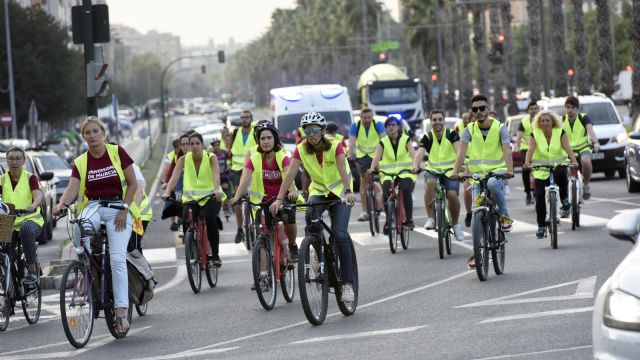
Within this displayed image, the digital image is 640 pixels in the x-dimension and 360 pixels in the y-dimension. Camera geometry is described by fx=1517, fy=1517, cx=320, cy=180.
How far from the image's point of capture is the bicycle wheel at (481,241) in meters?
14.2

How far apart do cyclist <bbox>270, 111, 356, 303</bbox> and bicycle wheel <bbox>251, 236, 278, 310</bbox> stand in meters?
0.72

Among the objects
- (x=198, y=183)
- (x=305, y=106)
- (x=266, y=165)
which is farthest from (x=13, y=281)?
(x=305, y=106)

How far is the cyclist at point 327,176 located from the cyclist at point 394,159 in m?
6.35

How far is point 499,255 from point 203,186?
3359mm

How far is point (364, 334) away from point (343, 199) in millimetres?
1700

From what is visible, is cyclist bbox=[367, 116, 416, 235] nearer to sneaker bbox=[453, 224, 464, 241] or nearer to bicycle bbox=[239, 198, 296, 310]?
sneaker bbox=[453, 224, 464, 241]

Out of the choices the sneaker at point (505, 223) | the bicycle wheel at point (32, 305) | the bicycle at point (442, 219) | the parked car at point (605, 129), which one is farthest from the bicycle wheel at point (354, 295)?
the parked car at point (605, 129)

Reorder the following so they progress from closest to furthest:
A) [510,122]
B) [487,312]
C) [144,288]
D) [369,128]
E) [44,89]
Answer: [487,312] < [144,288] < [369,128] < [510,122] < [44,89]

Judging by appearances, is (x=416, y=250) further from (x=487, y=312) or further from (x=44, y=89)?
(x=44, y=89)

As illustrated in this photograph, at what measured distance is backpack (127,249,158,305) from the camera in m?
12.7

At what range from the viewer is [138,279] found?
1273 centimetres

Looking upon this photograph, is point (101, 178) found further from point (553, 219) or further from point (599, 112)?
point (599, 112)

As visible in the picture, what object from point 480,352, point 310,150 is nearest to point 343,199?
point 310,150

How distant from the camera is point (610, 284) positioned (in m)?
6.75
